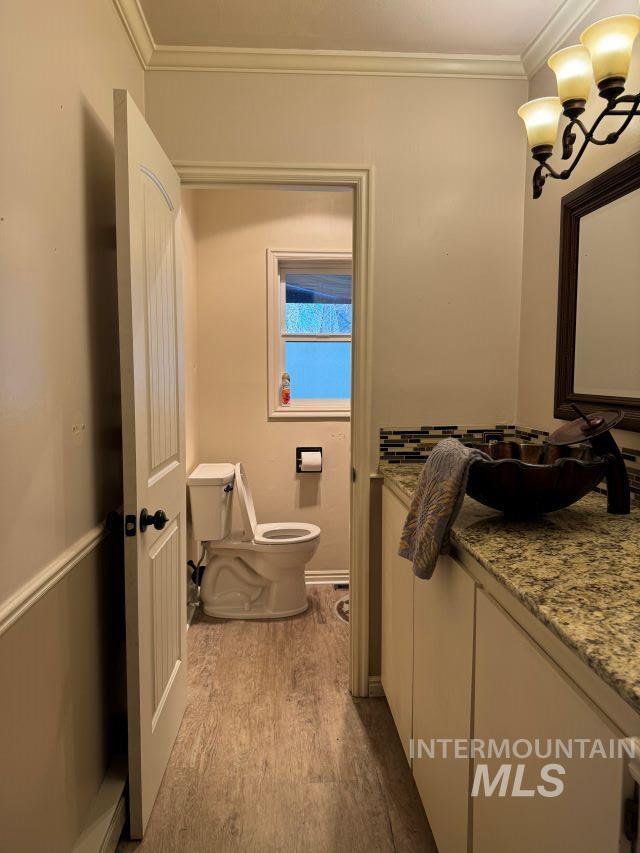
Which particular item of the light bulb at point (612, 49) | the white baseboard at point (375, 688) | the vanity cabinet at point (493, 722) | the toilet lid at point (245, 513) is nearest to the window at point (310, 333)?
the toilet lid at point (245, 513)

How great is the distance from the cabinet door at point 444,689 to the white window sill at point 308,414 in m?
1.94

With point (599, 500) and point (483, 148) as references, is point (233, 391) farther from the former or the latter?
point (599, 500)

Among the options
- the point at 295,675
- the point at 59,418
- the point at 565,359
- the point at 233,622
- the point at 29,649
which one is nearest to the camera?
the point at 29,649

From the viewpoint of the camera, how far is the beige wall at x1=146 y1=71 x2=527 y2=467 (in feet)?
6.82

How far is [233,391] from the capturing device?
135 inches

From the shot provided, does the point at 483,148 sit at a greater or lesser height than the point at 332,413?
greater

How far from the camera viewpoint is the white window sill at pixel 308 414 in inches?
136

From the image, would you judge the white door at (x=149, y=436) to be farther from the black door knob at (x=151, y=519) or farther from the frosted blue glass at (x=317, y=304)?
the frosted blue glass at (x=317, y=304)

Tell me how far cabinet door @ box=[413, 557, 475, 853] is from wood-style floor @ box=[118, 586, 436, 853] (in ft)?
0.71

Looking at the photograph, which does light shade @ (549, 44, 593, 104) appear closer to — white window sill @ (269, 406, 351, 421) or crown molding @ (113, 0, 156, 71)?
crown molding @ (113, 0, 156, 71)

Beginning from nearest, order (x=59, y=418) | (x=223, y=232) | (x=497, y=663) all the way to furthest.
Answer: (x=497, y=663) → (x=59, y=418) → (x=223, y=232)

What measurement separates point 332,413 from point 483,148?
1.75 m

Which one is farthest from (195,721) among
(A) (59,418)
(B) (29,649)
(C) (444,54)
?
(C) (444,54)

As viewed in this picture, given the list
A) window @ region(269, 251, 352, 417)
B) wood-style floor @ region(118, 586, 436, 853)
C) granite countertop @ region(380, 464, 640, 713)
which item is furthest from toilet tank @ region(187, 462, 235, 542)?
granite countertop @ region(380, 464, 640, 713)
